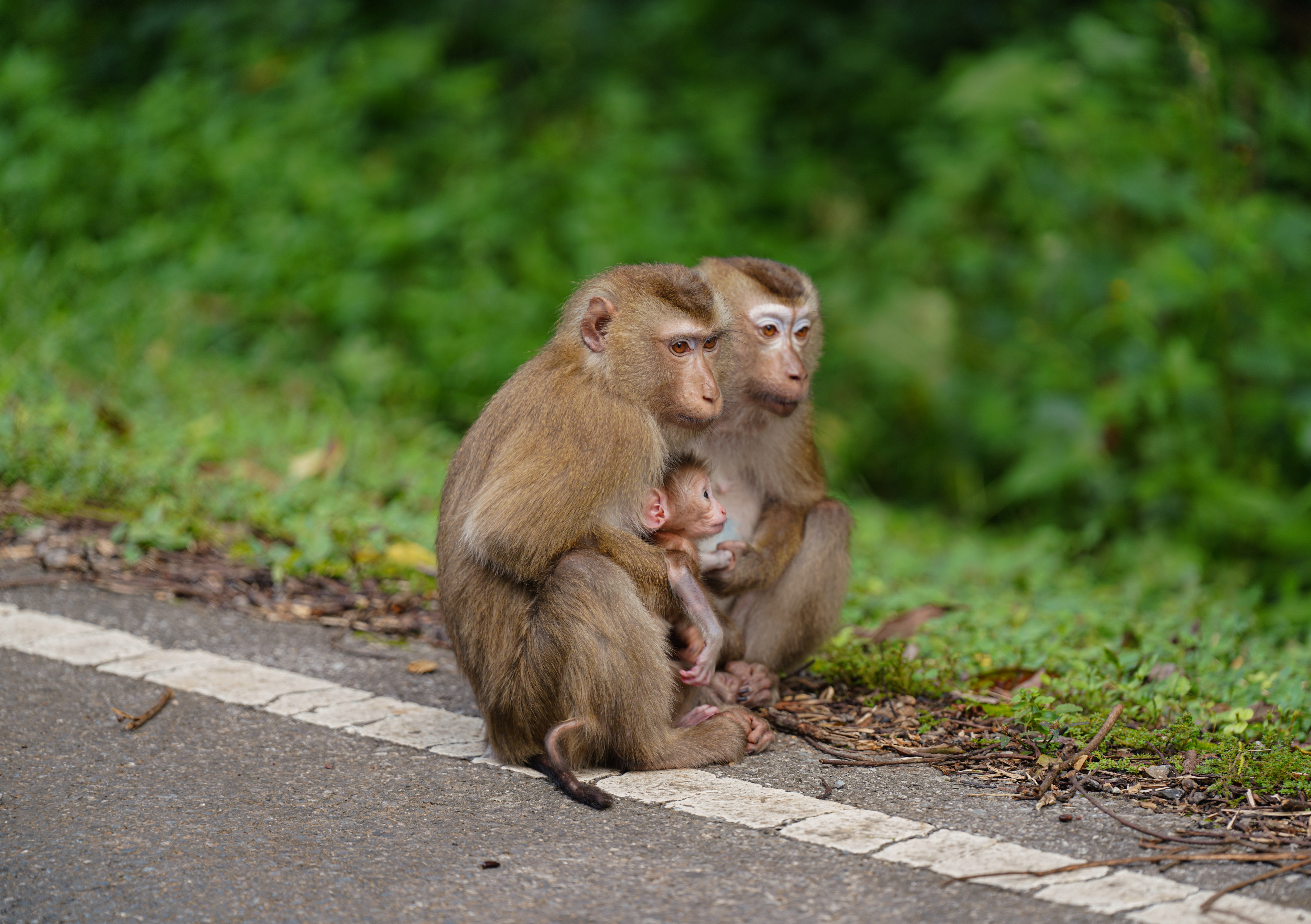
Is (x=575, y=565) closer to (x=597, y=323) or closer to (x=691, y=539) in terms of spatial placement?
(x=691, y=539)

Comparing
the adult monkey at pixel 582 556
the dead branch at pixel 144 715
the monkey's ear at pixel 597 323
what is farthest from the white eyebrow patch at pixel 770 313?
the dead branch at pixel 144 715

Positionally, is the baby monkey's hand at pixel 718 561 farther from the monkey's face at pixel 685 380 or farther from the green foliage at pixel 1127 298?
the green foliage at pixel 1127 298

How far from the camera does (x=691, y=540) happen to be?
12.7ft

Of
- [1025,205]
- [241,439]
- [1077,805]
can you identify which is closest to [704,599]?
[1077,805]

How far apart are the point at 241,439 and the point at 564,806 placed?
377 centimetres

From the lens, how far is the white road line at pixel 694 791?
270 cm

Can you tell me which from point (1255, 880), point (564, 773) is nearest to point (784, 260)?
point (564, 773)

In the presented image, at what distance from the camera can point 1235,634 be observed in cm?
489

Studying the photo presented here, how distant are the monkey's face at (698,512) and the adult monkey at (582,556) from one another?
0.46 feet

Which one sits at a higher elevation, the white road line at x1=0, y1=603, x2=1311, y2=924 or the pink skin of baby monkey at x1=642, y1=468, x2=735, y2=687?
the pink skin of baby monkey at x1=642, y1=468, x2=735, y2=687

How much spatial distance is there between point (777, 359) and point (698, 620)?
105 centimetres

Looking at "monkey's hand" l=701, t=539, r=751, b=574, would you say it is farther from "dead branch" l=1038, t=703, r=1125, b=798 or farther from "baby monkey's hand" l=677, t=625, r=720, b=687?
"dead branch" l=1038, t=703, r=1125, b=798

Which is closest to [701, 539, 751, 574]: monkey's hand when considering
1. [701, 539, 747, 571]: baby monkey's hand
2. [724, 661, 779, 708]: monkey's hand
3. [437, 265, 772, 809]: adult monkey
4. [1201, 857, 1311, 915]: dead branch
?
[701, 539, 747, 571]: baby monkey's hand

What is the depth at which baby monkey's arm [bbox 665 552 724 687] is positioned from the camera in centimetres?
366
